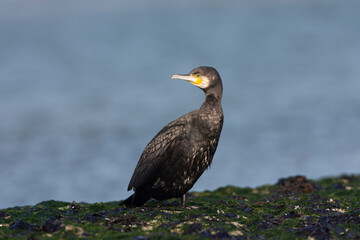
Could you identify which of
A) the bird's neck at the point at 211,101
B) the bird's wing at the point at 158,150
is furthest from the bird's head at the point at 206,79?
the bird's wing at the point at 158,150

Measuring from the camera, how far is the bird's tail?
41.1 ft

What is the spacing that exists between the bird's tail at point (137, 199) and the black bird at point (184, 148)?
0.19 feet

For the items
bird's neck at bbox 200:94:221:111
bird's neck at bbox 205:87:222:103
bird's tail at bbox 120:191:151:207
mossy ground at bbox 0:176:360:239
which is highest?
bird's neck at bbox 205:87:222:103

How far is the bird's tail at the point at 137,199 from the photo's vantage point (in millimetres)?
12523

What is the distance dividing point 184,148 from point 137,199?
2.01 meters

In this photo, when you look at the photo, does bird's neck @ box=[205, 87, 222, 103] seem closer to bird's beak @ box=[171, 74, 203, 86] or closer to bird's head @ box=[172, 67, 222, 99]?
bird's head @ box=[172, 67, 222, 99]

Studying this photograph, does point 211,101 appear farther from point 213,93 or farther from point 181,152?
point 181,152

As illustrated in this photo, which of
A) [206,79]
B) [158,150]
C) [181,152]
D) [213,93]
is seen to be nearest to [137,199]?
[158,150]

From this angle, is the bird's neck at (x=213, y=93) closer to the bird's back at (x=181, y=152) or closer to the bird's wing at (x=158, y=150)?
the bird's back at (x=181, y=152)

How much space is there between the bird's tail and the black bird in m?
0.06

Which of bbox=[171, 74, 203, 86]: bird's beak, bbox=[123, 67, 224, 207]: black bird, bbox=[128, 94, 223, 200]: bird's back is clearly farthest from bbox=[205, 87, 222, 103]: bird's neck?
bbox=[171, 74, 203, 86]: bird's beak

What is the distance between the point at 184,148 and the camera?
38.7 feet

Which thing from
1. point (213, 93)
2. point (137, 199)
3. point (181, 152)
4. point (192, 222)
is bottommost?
point (192, 222)

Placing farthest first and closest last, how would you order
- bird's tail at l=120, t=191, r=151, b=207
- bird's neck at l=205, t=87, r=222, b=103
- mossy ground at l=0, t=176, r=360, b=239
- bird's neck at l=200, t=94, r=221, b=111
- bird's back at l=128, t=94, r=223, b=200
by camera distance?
bird's tail at l=120, t=191, r=151, b=207 → bird's neck at l=205, t=87, r=222, b=103 → bird's neck at l=200, t=94, r=221, b=111 → bird's back at l=128, t=94, r=223, b=200 → mossy ground at l=0, t=176, r=360, b=239
